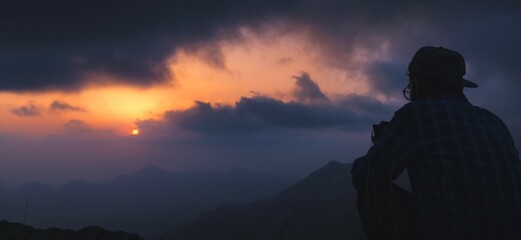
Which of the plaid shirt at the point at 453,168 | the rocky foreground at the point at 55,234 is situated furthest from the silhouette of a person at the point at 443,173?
the rocky foreground at the point at 55,234

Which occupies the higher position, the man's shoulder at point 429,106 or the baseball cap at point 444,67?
the baseball cap at point 444,67

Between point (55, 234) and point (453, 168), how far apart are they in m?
3.48

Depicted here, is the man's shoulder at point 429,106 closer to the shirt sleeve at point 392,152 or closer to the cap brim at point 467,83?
the shirt sleeve at point 392,152

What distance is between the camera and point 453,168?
8.97 feet

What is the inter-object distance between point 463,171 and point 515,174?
17.9 inches

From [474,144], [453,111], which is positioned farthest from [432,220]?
[453,111]

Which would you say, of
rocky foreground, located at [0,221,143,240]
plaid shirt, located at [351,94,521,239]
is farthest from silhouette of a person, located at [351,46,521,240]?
rocky foreground, located at [0,221,143,240]

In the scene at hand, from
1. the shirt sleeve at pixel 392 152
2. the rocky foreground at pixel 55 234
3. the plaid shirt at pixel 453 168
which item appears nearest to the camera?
the plaid shirt at pixel 453 168

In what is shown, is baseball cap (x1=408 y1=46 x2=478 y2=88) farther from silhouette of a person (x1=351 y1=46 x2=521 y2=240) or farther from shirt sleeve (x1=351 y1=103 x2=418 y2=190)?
shirt sleeve (x1=351 y1=103 x2=418 y2=190)

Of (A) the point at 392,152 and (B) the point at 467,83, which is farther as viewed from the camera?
(B) the point at 467,83

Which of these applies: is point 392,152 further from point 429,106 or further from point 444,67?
point 444,67

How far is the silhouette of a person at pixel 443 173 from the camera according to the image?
2.68 metres

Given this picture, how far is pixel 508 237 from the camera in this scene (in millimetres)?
2734

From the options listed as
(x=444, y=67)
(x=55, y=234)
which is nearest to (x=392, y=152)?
(x=444, y=67)
